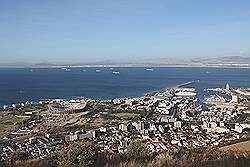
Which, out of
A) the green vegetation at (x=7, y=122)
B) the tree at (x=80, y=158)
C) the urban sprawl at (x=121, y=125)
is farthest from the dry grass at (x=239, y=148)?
the green vegetation at (x=7, y=122)

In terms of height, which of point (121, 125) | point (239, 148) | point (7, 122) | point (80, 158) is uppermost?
point (80, 158)

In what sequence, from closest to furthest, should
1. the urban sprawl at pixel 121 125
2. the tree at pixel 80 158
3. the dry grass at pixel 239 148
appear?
the tree at pixel 80 158 → the dry grass at pixel 239 148 → the urban sprawl at pixel 121 125

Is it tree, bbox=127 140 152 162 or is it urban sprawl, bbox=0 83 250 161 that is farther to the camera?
urban sprawl, bbox=0 83 250 161

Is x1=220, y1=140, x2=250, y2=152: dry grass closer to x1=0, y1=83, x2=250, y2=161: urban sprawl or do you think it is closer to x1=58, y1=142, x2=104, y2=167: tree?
x1=58, y1=142, x2=104, y2=167: tree

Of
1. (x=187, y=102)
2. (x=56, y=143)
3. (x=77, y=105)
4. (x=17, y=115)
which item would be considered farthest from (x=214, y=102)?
(x=56, y=143)

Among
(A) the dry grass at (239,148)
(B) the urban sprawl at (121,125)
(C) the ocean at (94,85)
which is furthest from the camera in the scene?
(C) the ocean at (94,85)

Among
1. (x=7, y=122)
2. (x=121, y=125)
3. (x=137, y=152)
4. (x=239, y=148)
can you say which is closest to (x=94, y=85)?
(x=7, y=122)

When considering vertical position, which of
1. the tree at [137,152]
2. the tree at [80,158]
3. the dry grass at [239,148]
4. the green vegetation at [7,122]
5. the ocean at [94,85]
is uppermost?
the tree at [80,158]

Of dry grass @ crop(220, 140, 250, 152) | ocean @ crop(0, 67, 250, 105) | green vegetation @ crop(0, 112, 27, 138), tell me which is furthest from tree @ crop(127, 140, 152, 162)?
ocean @ crop(0, 67, 250, 105)

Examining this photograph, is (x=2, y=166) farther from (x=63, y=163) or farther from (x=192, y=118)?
(x=192, y=118)

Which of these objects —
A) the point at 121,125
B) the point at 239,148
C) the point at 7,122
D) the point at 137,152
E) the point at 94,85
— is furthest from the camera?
the point at 94,85

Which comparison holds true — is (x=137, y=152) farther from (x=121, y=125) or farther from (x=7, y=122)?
(x=7, y=122)

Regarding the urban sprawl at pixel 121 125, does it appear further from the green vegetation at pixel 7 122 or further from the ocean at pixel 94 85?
the ocean at pixel 94 85
